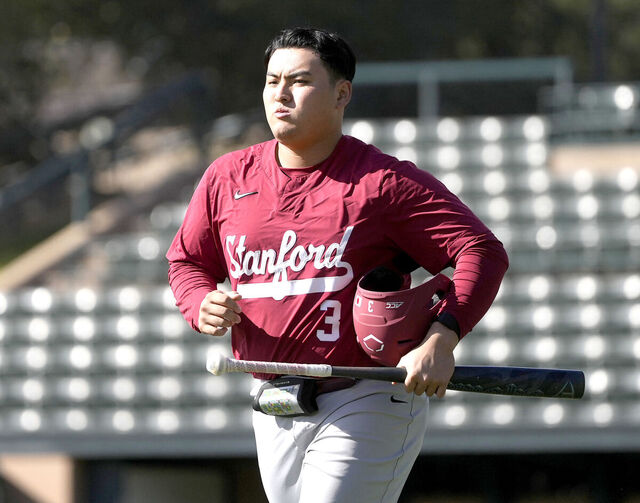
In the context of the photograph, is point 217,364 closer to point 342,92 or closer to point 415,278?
point 342,92

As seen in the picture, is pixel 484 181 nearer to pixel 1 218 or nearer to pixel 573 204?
pixel 573 204

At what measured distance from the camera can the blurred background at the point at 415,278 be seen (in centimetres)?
754

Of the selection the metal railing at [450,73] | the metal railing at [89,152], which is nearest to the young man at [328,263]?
the metal railing at [450,73]

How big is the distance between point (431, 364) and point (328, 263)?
1.17 feet

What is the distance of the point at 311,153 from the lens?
2703mm

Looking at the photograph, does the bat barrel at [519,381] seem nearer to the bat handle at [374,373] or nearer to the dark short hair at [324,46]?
the bat handle at [374,373]

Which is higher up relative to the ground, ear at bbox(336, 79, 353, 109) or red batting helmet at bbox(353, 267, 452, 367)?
ear at bbox(336, 79, 353, 109)

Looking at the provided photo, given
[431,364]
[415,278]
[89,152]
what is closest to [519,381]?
[431,364]

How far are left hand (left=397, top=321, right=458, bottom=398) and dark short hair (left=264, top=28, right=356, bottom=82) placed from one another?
2.24 ft

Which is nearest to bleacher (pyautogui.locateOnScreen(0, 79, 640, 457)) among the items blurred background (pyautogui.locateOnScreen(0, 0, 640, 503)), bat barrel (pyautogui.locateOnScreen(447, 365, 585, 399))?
blurred background (pyautogui.locateOnScreen(0, 0, 640, 503))

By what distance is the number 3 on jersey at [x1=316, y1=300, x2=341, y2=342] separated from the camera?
2.59 m

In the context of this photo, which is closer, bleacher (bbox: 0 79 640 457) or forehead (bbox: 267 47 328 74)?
forehead (bbox: 267 47 328 74)

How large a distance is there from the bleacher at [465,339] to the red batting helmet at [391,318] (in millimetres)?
4917

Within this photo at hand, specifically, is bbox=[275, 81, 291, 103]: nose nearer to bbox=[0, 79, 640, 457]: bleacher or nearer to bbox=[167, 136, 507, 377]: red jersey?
bbox=[167, 136, 507, 377]: red jersey
